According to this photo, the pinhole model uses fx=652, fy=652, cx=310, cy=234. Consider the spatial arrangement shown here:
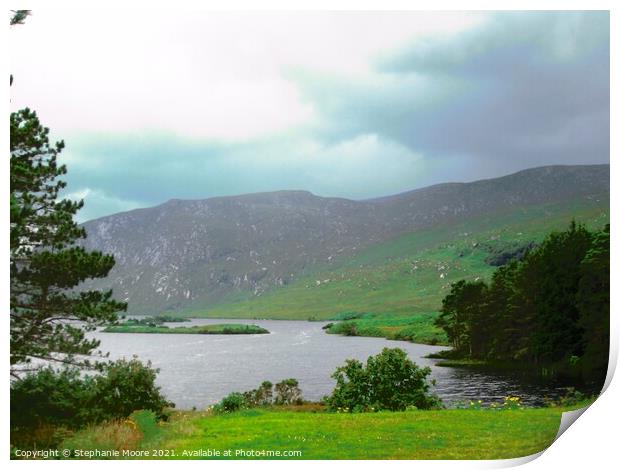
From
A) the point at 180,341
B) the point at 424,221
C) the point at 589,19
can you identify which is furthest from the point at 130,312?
the point at 589,19

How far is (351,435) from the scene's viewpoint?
11844 millimetres

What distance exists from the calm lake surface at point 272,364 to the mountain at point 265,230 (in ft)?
2.84

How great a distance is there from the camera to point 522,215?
14500 mm

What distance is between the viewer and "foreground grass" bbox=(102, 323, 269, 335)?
12391 mm

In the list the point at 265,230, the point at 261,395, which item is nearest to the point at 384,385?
the point at 261,395

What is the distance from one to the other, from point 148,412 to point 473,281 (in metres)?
7.59

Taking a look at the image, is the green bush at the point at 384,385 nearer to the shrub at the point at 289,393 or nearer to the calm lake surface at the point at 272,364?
the calm lake surface at the point at 272,364

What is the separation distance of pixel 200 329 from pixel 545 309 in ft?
23.9

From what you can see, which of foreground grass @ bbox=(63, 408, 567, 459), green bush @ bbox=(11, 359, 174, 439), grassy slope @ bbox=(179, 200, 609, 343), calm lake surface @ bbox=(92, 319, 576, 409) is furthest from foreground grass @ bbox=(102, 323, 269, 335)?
foreground grass @ bbox=(63, 408, 567, 459)

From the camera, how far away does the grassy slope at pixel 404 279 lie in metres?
14.4

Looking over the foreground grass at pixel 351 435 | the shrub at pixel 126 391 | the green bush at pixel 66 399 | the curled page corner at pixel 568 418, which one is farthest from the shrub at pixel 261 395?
the curled page corner at pixel 568 418

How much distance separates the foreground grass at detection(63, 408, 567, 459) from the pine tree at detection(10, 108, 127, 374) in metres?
1.75

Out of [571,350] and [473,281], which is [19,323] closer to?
[473,281]
